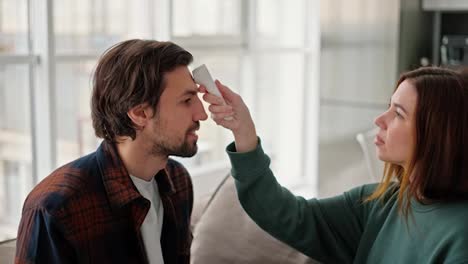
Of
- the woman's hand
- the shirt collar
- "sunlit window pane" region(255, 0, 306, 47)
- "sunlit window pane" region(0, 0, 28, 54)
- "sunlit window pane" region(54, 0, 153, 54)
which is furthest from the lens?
"sunlit window pane" region(255, 0, 306, 47)

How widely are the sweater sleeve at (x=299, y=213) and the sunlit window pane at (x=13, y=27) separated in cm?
164

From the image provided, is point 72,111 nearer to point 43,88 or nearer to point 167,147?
point 43,88

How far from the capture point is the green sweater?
55.2 inches

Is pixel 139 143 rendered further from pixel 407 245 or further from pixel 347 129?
pixel 347 129

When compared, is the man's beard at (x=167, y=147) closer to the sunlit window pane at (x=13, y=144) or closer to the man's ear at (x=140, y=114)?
the man's ear at (x=140, y=114)

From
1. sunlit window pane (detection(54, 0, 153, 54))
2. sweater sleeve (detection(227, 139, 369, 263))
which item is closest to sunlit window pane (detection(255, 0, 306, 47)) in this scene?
sunlit window pane (detection(54, 0, 153, 54))

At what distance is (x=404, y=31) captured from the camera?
3.91 m

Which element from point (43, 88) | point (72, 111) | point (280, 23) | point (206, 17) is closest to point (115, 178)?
point (43, 88)

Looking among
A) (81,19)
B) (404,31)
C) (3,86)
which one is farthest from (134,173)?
(404,31)

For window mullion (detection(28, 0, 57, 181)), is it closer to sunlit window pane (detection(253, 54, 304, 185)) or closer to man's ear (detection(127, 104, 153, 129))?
man's ear (detection(127, 104, 153, 129))

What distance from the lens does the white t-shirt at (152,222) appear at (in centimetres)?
150

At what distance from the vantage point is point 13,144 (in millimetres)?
2977

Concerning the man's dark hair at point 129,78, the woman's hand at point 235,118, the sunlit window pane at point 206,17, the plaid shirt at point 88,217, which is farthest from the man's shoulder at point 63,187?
the sunlit window pane at point 206,17

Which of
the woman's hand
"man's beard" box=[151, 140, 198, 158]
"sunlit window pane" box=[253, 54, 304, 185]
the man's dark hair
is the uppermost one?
the man's dark hair
